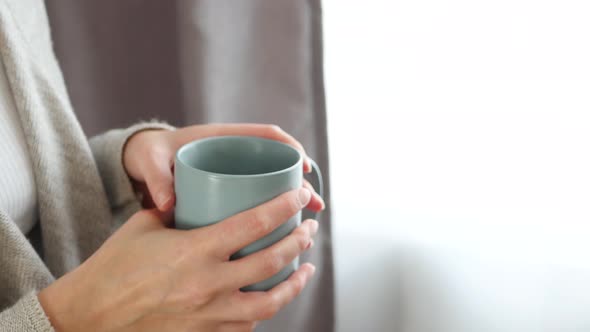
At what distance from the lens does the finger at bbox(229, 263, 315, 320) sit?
0.45 meters

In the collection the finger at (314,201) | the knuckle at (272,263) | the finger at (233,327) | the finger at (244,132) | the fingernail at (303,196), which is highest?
the finger at (244,132)

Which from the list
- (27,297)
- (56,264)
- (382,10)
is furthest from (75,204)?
(382,10)

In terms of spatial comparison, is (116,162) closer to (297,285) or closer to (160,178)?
(160,178)

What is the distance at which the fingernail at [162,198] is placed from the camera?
1.64 feet

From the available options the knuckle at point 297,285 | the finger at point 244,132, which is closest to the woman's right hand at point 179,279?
the knuckle at point 297,285

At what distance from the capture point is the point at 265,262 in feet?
1.45

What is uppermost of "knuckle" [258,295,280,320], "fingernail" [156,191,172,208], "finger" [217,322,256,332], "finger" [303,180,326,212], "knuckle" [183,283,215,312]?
"fingernail" [156,191,172,208]

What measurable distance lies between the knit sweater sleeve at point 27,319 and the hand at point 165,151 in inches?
5.3

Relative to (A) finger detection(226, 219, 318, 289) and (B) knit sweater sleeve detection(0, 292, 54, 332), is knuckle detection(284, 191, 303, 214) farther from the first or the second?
(B) knit sweater sleeve detection(0, 292, 54, 332)

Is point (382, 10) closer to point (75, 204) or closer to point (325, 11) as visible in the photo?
point (325, 11)

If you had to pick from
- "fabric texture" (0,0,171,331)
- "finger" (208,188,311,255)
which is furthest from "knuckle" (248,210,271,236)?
"fabric texture" (0,0,171,331)

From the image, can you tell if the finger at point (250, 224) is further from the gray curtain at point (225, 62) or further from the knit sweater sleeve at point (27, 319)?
the gray curtain at point (225, 62)

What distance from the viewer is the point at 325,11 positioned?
0.72 metres

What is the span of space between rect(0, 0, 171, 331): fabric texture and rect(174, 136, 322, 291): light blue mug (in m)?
0.19
